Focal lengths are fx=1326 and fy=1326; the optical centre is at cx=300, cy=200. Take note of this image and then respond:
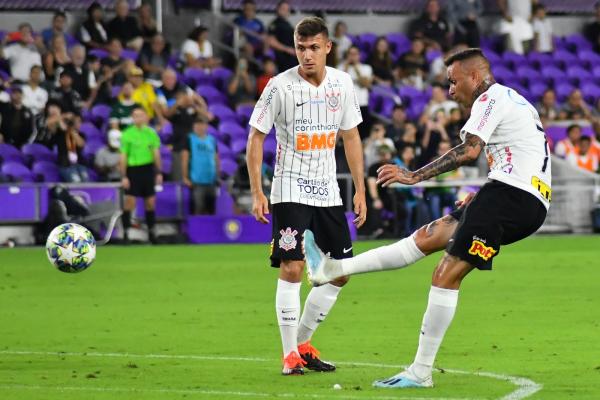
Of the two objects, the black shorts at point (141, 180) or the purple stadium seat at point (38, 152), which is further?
the purple stadium seat at point (38, 152)

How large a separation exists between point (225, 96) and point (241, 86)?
1.43ft

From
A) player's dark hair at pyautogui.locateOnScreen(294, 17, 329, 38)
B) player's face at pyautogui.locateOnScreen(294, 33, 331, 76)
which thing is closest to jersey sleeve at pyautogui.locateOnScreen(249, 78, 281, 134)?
player's face at pyautogui.locateOnScreen(294, 33, 331, 76)

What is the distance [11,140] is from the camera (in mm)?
22750

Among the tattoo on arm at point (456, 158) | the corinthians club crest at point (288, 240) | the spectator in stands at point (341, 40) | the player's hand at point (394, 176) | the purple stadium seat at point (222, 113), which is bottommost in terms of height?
the corinthians club crest at point (288, 240)

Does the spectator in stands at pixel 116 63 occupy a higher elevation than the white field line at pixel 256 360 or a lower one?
higher

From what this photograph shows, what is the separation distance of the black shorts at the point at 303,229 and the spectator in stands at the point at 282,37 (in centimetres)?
1731

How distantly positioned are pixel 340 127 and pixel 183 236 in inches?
552

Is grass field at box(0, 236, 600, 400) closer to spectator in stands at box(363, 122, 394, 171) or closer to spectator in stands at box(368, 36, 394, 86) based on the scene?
spectator in stands at box(363, 122, 394, 171)

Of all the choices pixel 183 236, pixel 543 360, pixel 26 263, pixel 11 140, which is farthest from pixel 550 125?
pixel 543 360

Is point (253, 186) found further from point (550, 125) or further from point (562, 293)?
point (550, 125)

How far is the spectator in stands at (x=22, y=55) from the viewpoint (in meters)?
23.6

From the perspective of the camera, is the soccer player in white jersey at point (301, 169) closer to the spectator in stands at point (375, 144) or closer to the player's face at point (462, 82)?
the player's face at point (462, 82)

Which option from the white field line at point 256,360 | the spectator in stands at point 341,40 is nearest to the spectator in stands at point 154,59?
the spectator in stands at point 341,40

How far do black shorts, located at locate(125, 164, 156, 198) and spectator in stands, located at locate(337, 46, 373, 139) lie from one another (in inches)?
190
